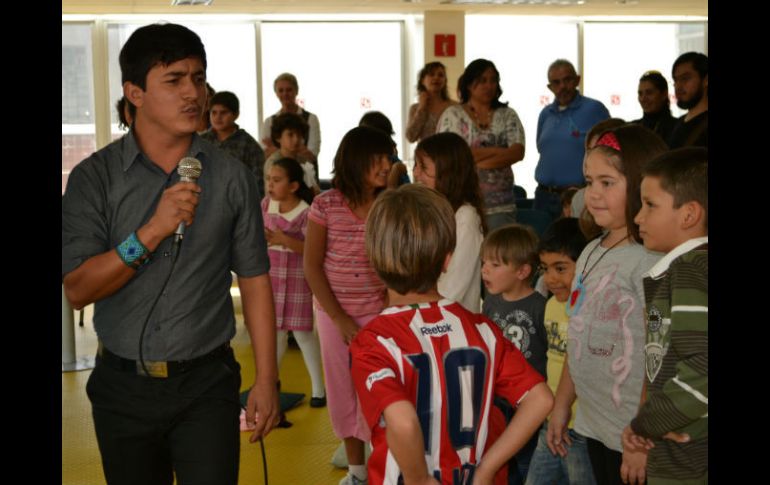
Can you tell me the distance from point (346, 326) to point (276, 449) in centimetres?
134

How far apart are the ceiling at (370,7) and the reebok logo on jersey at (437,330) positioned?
10.5 meters

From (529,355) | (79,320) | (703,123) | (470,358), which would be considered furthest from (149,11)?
(470,358)

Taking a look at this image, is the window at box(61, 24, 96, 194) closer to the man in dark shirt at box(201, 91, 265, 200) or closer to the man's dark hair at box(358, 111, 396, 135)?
the man in dark shirt at box(201, 91, 265, 200)

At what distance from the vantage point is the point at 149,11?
41.4 ft

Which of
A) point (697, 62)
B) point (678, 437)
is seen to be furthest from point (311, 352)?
point (678, 437)

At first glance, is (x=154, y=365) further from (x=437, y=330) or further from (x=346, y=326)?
(x=346, y=326)

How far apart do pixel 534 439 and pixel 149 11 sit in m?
11.0

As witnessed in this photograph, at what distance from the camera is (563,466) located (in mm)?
2752

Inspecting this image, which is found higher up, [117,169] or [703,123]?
[703,123]

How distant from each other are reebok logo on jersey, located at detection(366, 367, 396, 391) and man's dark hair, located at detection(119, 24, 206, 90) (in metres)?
0.97

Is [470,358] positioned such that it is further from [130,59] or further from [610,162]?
[130,59]

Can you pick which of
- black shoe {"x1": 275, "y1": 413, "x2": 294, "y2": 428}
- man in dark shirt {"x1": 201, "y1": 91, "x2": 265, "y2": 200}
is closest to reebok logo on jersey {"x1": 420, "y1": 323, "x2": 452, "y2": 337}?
black shoe {"x1": 275, "y1": 413, "x2": 294, "y2": 428}

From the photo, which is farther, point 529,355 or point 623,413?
point 529,355
